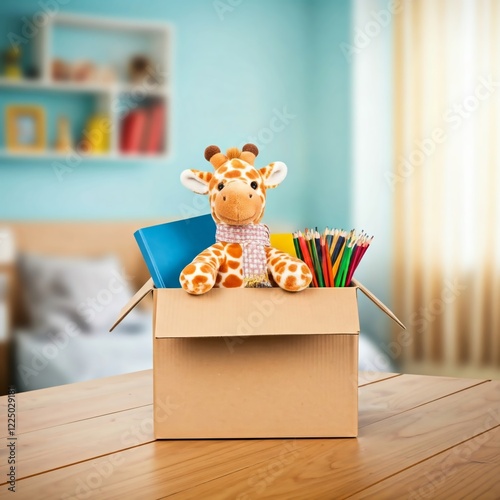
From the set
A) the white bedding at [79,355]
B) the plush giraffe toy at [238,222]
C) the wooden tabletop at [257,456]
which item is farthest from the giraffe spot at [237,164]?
the white bedding at [79,355]

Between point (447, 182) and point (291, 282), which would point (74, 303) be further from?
point (291, 282)

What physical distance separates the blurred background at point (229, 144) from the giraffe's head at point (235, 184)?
79.3 inches

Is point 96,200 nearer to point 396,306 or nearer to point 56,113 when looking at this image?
point 56,113

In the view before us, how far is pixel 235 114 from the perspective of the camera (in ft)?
13.2

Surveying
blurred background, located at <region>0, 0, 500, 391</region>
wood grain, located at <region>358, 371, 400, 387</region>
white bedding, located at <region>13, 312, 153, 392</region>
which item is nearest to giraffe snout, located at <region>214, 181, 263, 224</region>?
wood grain, located at <region>358, 371, 400, 387</region>

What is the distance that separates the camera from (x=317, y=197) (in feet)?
13.9

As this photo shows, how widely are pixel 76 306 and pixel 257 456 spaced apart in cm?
228

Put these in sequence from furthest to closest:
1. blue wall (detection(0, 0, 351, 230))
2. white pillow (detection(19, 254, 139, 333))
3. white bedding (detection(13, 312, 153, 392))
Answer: blue wall (detection(0, 0, 351, 230)) < white pillow (detection(19, 254, 139, 333)) < white bedding (detection(13, 312, 153, 392))

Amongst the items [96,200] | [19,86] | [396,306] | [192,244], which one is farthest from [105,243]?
[192,244]

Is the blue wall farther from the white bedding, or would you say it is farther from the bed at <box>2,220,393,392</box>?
the white bedding

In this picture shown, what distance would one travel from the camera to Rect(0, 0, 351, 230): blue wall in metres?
3.56

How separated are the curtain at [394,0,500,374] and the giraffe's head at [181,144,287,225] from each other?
2635 millimetres

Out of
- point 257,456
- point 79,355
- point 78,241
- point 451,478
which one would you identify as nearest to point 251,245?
point 257,456

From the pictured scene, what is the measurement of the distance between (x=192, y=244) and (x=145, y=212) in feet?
9.33
